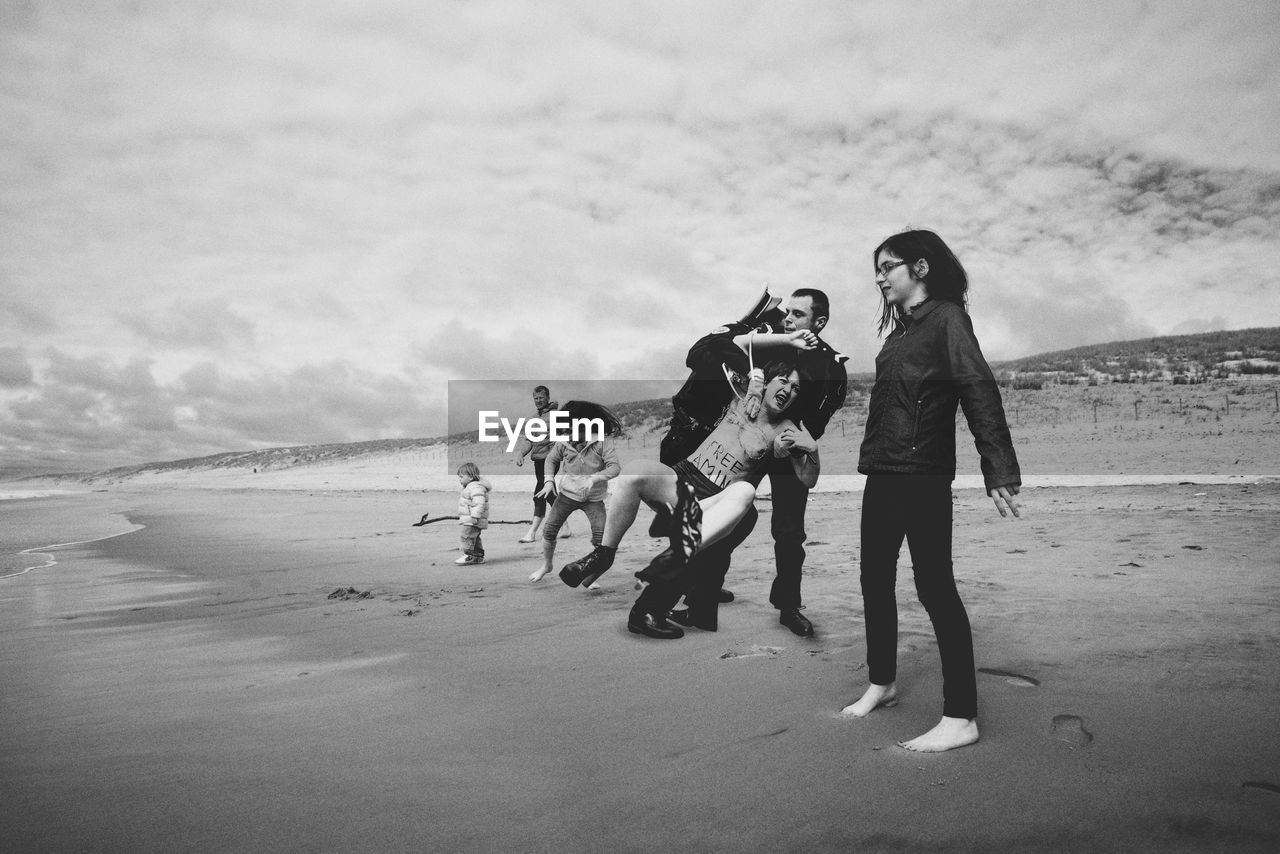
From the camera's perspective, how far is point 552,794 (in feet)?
6.21

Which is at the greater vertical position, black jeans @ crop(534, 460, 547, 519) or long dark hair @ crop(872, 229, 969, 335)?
long dark hair @ crop(872, 229, 969, 335)

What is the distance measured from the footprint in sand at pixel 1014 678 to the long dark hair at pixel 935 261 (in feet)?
5.09

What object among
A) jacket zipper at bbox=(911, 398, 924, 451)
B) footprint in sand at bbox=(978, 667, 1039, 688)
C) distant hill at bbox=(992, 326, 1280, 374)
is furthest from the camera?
distant hill at bbox=(992, 326, 1280, 374)

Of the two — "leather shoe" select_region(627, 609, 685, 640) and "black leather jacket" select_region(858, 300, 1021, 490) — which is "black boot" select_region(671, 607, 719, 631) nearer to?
"leather shoe" select_region(627, 609, 685, 640)

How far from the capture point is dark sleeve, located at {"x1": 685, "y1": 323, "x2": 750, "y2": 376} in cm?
354

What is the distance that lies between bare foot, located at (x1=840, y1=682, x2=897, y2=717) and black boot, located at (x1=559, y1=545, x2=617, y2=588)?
1.79 m

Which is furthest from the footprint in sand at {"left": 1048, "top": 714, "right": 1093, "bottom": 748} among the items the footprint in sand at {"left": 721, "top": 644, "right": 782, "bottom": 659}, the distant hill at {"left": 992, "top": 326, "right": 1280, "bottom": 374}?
the distant hill at {"left": 992, "top": 326, "right": 1280, "bottom": 374}

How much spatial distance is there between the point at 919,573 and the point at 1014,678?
871 millimetres

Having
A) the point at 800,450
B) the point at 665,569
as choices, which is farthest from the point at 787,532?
the point at 665,569

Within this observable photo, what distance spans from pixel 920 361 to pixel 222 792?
2.63 m

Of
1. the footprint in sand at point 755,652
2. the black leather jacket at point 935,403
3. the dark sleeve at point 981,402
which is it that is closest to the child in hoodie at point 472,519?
the footprint in sand at point 755,652

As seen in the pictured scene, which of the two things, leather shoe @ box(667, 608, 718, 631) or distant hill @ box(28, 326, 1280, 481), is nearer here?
leather shoe @ box(667, 608, 718, 631)

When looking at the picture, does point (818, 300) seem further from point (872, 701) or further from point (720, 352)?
point (872, 701)

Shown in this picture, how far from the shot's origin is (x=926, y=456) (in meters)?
2.35
